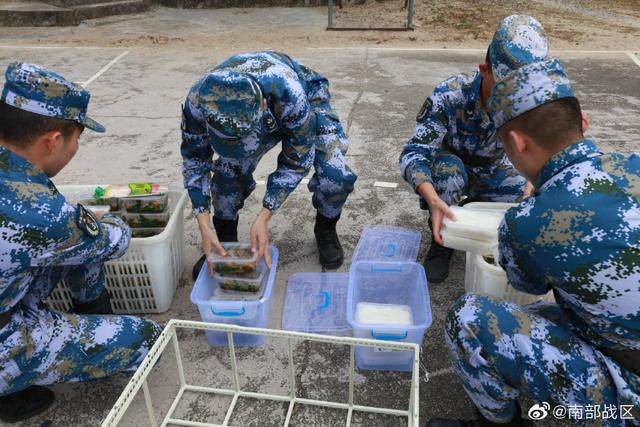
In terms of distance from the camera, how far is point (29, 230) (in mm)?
1731

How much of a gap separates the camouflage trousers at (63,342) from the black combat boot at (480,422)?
3.91 ft

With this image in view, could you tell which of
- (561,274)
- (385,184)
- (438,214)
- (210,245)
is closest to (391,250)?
(438,214)

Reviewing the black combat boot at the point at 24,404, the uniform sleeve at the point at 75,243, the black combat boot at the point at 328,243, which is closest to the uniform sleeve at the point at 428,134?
the black combat boot at the point at 328,243

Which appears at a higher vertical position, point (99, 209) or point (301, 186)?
point (99, 209)

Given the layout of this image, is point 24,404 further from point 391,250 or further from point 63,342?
point 391,250

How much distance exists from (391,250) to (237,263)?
1.04m

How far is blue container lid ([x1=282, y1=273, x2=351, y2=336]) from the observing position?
2.50 m

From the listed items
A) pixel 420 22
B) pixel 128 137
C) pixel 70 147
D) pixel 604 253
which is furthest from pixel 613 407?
pixel 420 22

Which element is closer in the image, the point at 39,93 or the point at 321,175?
the point at 39,93

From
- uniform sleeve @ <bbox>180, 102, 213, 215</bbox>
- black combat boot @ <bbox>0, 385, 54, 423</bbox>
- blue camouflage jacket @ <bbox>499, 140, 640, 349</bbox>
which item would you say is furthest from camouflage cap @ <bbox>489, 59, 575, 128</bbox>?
black combat boot @ <bbox>0, 385, 54, 423</bbox>

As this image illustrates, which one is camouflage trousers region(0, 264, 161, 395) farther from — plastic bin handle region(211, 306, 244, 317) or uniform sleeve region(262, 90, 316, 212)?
uniform sleeve region(262, 90, 316, 212)

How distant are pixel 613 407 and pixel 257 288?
1483 mm

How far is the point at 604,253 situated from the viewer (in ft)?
4.65

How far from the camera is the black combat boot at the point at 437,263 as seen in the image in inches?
111
